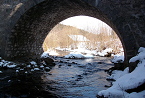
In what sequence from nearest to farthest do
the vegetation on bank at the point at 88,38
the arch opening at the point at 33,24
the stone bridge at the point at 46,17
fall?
the stone bridge at the point at 46,17
the arch opening at the point at 33,24
the vegetation on bank at the point at 88,38

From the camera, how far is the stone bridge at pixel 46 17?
4.30 metres

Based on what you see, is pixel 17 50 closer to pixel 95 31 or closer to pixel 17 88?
pixel 17 88

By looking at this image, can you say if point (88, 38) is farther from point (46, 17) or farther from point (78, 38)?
point (46, 17)

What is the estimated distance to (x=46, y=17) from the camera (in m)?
8.20

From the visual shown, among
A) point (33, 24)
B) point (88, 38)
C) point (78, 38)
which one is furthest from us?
point (78, 38)

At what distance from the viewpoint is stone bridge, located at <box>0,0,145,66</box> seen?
14.1 ft

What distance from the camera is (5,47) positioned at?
7.29 m

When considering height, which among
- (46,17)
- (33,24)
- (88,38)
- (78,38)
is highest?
(78,38)

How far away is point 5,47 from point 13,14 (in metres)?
1.97

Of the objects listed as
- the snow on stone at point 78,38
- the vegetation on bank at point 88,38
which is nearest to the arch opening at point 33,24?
the vegetation on bank at point 88,38

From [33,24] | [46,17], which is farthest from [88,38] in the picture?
[33,24]

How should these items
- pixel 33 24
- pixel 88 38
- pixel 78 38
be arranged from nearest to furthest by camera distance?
1. pixel 33 24
2. pixel 88 38
3. pixel 78 38

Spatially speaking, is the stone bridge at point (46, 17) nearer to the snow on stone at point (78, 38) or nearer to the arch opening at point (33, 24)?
the arch opening at point (33, 24)

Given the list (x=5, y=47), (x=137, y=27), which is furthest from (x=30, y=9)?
(x=137, y=27)
